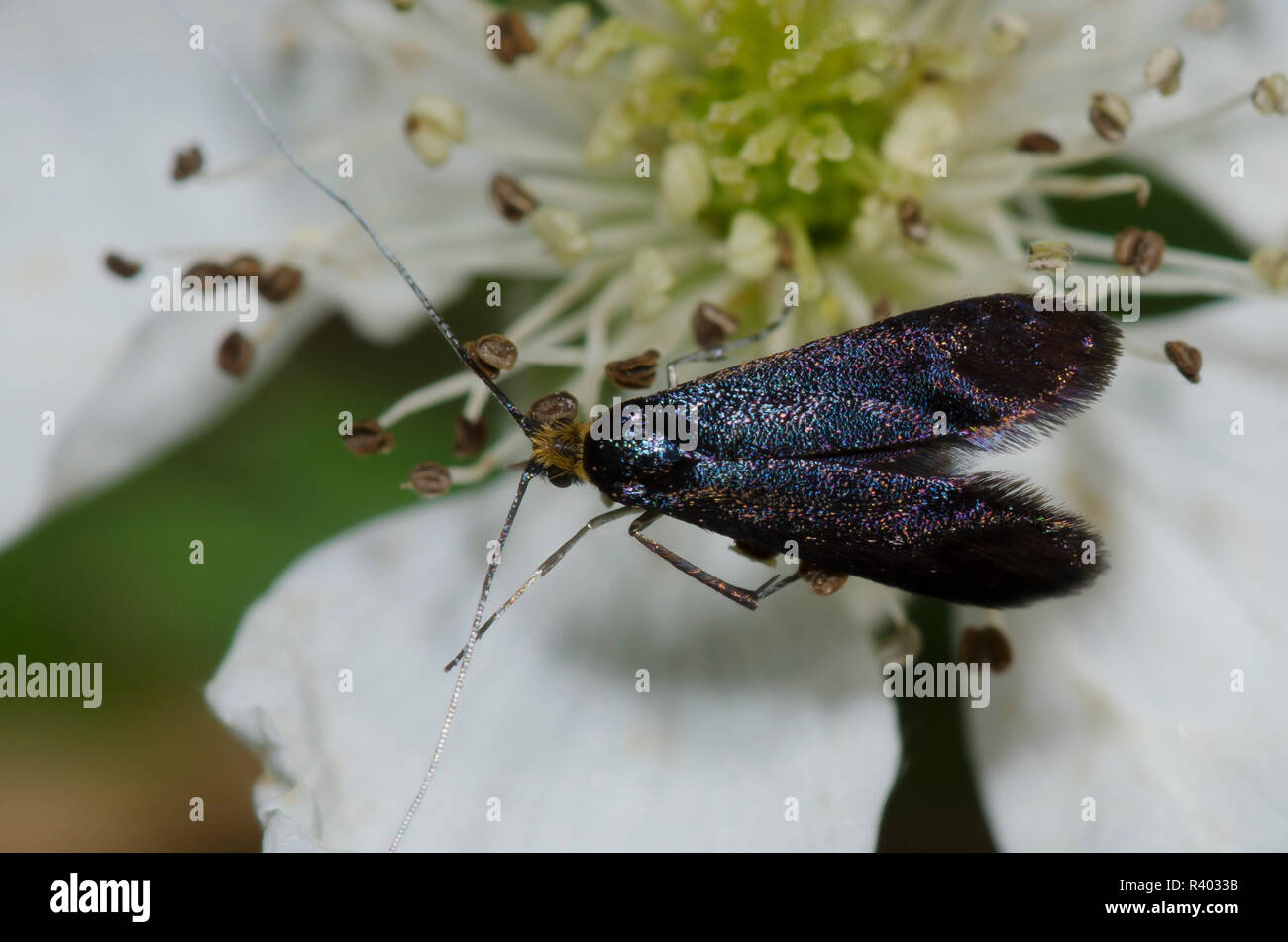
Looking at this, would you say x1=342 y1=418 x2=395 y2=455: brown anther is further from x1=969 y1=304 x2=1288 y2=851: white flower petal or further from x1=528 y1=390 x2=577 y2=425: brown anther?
x1=969 y1=304 x2=1288 y2=851: white flower petal

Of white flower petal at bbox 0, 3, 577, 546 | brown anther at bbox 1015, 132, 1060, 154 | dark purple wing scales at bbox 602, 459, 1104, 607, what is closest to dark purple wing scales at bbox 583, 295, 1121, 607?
dark purple wing scales at bbox 602, 459, 1104, 607

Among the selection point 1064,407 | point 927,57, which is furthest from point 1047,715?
point 927,57

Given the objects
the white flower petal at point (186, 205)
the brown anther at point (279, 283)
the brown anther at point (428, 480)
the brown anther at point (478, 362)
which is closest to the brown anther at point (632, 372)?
the brown anther at point (478, 362)

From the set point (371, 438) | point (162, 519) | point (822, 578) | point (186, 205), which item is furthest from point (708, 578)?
point (186, 205)

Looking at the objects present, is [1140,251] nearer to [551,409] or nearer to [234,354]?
[551,409]

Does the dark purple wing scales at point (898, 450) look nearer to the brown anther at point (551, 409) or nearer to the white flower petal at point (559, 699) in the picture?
the brown anther at point (551, 409)

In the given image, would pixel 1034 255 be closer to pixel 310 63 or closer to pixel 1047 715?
pixel 1047 715
